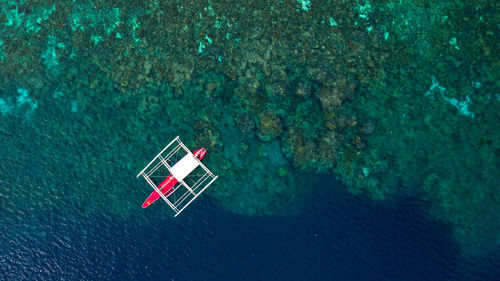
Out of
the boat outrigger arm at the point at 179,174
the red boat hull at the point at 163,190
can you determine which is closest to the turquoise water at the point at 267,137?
the red boat hull at the point at 163,190

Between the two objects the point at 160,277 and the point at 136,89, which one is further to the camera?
the point at 136,89

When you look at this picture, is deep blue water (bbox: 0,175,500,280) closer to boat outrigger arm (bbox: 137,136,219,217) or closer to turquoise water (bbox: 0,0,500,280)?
turquoise water (bbox: 0,0,500,280)

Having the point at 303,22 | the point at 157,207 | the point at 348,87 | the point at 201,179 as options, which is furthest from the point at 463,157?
the point at 157,207

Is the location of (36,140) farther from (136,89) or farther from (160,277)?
(160,277)

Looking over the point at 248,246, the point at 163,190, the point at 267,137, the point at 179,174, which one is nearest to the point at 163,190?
the point at 163,190

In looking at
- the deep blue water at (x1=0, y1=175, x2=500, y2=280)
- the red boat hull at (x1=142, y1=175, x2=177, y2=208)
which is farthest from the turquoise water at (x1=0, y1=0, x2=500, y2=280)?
the red boat hull at (x1=142, y1=175, x2=177, y2=208)

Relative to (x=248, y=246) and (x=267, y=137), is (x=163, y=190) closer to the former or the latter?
(x=248, y=246)
